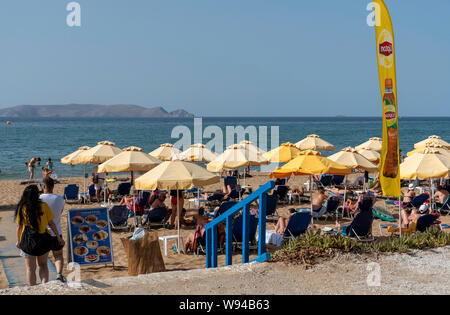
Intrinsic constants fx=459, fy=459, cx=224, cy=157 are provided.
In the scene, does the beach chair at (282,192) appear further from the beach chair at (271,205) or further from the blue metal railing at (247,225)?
the blue metal railing at (247,225)

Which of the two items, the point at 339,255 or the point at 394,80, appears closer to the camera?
the point at 339,255

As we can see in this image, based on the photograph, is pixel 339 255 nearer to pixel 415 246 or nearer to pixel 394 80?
pixel 415 246

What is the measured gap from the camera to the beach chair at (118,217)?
1085 centimetres

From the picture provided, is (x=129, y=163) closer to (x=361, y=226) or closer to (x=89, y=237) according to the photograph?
(x=89, y=237)

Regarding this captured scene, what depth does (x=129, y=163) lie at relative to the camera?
1178cm

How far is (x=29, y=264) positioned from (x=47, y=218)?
2.04ft

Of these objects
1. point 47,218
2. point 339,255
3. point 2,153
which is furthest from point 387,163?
point 2,153

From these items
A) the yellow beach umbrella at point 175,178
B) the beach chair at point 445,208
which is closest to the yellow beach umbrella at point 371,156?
the beach chair at point 445,208

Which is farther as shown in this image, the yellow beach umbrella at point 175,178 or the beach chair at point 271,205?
the beach chair at point 271,205

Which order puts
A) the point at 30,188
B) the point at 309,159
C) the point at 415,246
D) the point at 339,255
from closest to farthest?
the point at 30,188 → the point at 339,255 → the point at 415,246 → the point at 309,159

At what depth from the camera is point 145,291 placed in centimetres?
485

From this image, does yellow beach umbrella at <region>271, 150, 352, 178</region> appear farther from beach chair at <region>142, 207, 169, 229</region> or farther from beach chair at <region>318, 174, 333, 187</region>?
beach chair at <region>318, 174, 333, 187</region>

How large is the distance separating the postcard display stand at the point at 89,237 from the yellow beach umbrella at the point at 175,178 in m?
1.24

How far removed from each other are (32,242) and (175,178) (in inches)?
138
